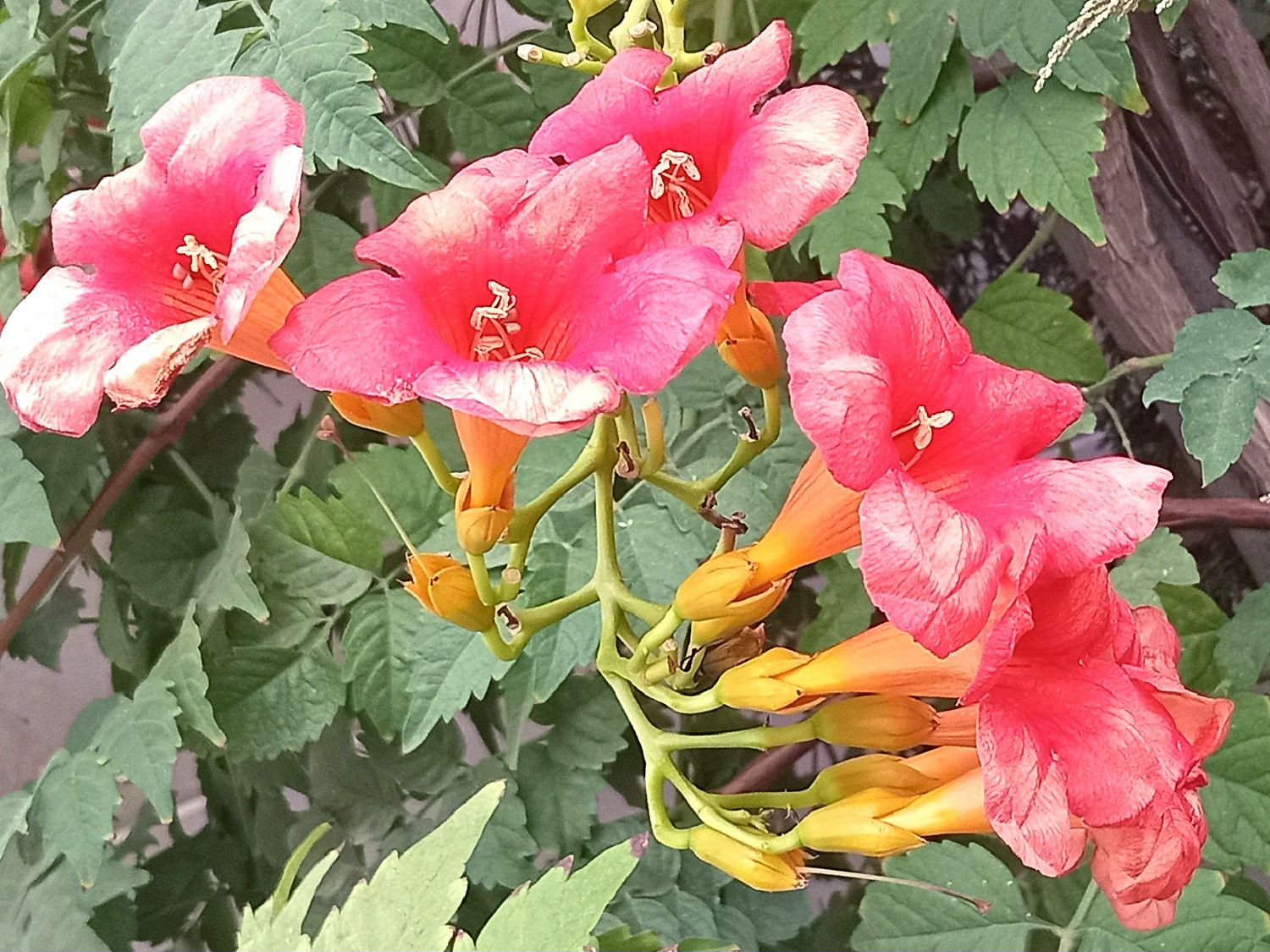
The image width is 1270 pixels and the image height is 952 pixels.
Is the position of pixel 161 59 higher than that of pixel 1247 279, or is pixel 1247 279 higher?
pixel 161 59

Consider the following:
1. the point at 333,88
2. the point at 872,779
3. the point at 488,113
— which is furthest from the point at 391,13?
the point at 872,779

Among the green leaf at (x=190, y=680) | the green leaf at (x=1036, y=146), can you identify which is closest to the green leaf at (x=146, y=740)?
the green leaf at (x=190, y=680)

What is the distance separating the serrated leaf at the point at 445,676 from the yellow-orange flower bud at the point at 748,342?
24 centimetres

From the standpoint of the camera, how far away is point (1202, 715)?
370 millimetres

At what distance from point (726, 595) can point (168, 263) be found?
9.0 inches

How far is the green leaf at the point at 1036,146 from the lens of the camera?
580mm

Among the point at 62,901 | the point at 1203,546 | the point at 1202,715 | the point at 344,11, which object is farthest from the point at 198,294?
the point at 1203,546

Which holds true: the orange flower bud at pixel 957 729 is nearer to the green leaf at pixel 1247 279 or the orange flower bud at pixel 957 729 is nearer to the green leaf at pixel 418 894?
the green leaf at pixel 418 894

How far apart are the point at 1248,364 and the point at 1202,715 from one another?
227 mm

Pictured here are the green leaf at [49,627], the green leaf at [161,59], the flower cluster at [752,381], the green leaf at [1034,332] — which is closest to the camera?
the flower cluster at [752,381]

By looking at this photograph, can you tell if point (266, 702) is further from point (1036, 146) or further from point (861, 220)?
point (1036, 146)

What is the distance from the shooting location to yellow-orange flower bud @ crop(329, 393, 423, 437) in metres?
0.37

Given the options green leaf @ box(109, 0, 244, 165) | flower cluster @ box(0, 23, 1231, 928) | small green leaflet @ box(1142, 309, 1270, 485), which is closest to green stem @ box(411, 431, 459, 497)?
flower cluster @ box(0, 23, 1231, 928)

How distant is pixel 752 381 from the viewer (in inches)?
16.4
